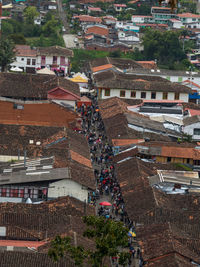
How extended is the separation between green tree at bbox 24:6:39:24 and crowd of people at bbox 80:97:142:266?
4604 centimetres

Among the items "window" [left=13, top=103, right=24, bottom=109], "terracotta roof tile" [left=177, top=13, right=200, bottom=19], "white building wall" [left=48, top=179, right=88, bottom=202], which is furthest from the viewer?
"terracotta roof tile" [left=177, top=13, right=200, bottom=19]

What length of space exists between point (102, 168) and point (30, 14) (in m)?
64.2

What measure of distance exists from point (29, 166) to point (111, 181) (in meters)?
5.42

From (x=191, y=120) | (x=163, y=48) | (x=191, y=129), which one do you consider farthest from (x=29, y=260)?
(x=163, y=48)

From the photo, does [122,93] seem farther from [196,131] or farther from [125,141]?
[125,141]

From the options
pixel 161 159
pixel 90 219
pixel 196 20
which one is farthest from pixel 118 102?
pixel 196 20

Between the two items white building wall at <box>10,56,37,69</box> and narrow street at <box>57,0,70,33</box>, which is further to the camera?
narrow street at <box>57,0,70,33</box>

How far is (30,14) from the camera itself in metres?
103

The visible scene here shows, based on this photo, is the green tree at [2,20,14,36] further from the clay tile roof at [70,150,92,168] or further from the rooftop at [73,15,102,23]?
the clay tile roof at [70,150,92,168]

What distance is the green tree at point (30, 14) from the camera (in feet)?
334

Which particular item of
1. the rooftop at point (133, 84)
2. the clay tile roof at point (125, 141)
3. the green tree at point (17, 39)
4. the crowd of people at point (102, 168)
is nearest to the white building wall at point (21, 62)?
the rooftop at point (133, 84)

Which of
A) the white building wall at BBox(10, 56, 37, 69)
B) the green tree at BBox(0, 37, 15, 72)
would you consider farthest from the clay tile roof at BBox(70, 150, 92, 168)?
the white building wall at BBox(10, 56, 37, 69)

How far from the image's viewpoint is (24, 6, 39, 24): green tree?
102m

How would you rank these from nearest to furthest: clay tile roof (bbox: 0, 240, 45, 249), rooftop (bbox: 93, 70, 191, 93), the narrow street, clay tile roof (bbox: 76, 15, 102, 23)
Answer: clay tile roof (bbox: 0, 240, 45, 249)
rooftop (bbox: 93, 70, 191, 93)
clay tile roof (bbox: 76, 15, 102, 23)
the narrow street
